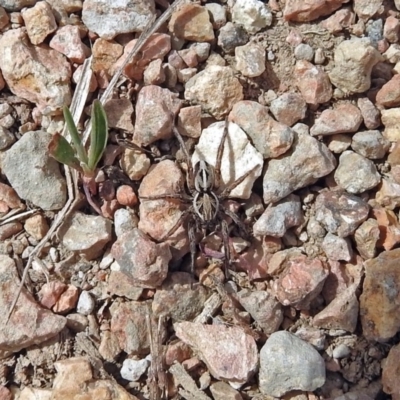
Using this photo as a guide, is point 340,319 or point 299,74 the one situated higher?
point 299,74

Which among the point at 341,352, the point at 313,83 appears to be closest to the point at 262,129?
the point at 313,83

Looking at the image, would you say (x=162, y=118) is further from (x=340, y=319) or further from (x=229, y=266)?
(x=340, y=319)

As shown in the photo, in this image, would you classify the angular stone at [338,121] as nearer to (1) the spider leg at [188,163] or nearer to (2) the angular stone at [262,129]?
(2) the angular stone at [262,129]

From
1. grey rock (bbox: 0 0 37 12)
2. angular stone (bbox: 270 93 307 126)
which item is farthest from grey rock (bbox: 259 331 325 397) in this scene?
grey rock (bbox: 0 0 37 12)

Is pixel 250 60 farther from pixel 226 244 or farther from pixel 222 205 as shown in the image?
pixel 226 244

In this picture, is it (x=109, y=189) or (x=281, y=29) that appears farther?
(x=281, y=29)

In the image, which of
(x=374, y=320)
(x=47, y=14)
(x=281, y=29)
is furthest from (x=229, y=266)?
(x=47, y=14)

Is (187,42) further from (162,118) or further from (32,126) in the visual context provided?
(32,126)

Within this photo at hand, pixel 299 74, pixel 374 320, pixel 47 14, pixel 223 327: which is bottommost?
pixel 374 320

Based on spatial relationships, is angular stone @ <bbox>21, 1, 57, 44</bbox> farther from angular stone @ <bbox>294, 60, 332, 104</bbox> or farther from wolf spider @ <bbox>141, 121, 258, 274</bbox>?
angular stone @ <bbox>294, 60, 332, 104</bbox>
